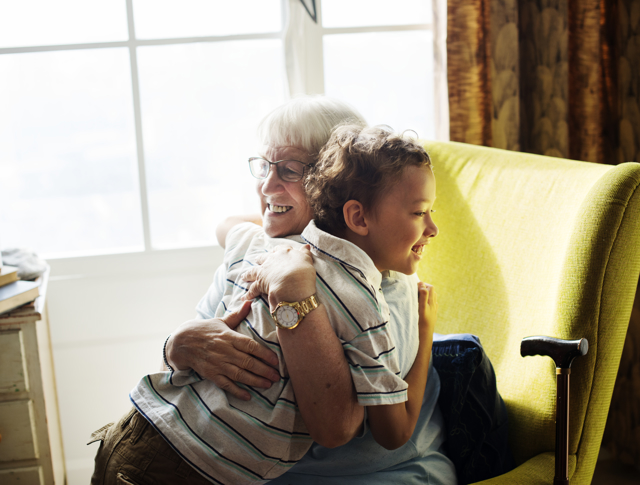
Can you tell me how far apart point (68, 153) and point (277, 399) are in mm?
1577

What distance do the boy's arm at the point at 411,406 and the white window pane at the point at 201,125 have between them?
1.25 meters

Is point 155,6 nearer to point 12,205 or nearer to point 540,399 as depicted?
point 12,205

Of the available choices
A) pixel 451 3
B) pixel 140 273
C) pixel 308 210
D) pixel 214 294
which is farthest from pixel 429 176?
pixel 140 273

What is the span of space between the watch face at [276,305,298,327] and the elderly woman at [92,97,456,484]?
0.01m

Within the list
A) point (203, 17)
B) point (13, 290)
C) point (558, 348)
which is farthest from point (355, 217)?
point (203, 17)

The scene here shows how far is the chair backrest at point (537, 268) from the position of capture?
106cm

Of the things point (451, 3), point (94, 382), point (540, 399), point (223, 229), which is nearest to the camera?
point (540, 399)

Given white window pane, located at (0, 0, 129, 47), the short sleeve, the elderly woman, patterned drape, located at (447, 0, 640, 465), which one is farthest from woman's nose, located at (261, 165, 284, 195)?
white window pane, located at (0, 0, 129, 47)

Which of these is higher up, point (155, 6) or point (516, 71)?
point (155, 6)

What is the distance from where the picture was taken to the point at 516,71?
1924 mm

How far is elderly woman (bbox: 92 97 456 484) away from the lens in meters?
0.91

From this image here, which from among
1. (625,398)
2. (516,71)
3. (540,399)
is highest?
(516,71)

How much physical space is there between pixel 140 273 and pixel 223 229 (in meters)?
0.75

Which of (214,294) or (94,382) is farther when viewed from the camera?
(94,382)
